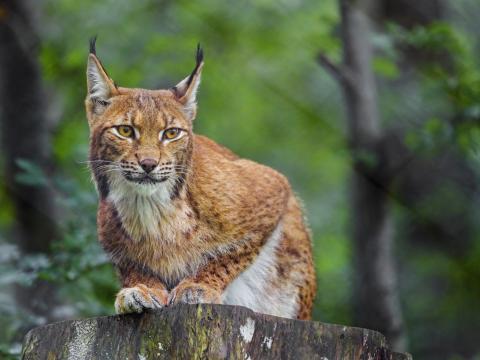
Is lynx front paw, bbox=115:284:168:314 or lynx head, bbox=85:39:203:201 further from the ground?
lynx head, bbox=85:39:203:201

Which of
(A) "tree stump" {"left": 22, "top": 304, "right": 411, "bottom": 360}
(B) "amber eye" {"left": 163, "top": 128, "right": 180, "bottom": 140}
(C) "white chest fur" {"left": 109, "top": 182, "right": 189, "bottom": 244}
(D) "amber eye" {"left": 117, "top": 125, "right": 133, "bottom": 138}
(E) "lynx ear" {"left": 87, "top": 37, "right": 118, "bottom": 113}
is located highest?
(E) "lynx ear" {"left": 87, "top": 37, "right": 118, "bottom": 113}

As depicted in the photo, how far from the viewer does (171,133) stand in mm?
5340

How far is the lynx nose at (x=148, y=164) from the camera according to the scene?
5.08m

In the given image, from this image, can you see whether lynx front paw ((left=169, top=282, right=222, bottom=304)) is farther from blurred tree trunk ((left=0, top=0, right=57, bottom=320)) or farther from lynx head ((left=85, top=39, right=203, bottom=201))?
blurred tree trunk ((left=0, top=0, right=57, bottom=320))

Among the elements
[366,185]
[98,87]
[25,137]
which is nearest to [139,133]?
[98,87]

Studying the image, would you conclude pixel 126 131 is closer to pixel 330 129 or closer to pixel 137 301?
pixel 137 301

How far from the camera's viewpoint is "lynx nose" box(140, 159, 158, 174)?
508 centimetres

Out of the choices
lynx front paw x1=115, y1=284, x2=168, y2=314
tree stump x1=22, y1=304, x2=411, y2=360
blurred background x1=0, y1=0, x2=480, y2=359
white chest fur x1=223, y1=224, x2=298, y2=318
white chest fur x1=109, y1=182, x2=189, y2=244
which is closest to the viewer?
tree stump x1=22, y1=304, x2=411, y2=360

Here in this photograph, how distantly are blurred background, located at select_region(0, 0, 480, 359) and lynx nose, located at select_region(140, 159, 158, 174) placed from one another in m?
1.75

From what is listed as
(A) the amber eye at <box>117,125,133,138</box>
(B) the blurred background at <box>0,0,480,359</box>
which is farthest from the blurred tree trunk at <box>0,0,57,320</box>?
(A) the amber eye at <box>117,125,133,138</box>

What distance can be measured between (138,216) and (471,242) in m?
6.37

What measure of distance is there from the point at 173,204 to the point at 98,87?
2.76 ft

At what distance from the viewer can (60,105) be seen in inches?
407

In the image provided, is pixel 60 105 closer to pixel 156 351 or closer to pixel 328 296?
pixel 328 296
